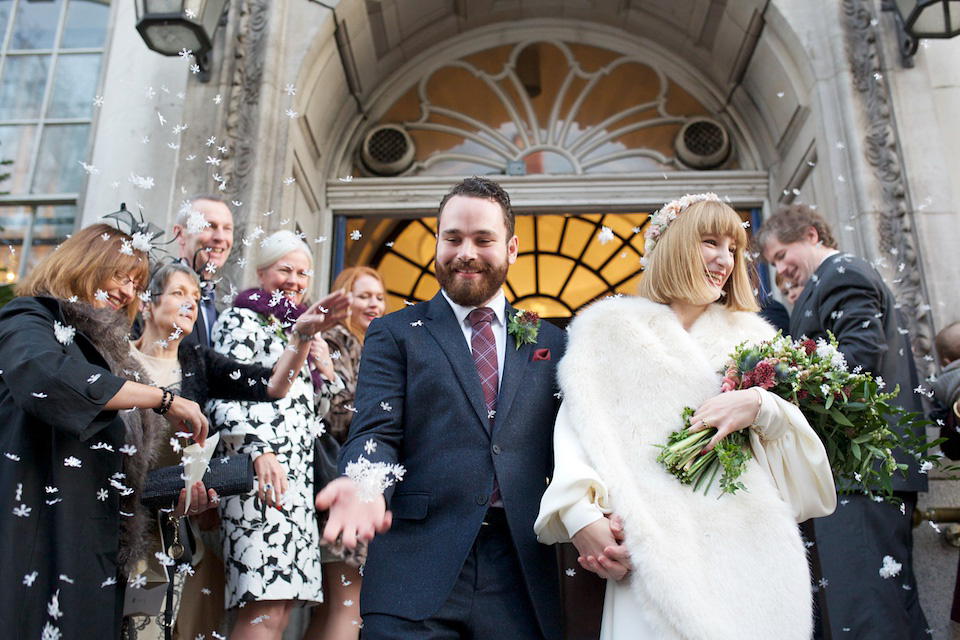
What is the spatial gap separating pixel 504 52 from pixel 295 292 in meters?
4.43

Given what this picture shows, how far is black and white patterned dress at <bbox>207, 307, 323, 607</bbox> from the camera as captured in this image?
3.77 m

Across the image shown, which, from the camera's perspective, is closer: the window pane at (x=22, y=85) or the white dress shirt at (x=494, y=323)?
the white dress shirt at (x=494, y=323)

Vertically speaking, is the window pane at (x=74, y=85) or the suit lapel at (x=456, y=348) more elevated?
the window pane at (x=74, y=85)

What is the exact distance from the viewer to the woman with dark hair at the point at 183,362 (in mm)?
3830

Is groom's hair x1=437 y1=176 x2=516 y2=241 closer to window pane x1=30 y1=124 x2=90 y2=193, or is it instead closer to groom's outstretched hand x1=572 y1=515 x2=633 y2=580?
groom's outstretched hand x1=572 y1=515 x2=633 y2=580

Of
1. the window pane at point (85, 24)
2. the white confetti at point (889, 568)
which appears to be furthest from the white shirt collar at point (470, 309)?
the window pane at point (85, 24)

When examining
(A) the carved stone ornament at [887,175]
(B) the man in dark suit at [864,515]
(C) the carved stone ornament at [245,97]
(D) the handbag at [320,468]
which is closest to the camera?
(B) the man in dark suit at [864,515]

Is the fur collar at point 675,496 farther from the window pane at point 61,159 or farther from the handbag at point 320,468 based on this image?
the window pane at point 61,159

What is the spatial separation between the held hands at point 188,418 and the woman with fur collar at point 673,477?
4.94ft

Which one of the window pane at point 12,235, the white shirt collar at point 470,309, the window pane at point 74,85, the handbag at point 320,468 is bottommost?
A: the handbag at point 320,468

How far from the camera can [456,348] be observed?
2918 mm

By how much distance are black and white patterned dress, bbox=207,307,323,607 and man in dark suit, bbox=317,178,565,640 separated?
4.10 feet

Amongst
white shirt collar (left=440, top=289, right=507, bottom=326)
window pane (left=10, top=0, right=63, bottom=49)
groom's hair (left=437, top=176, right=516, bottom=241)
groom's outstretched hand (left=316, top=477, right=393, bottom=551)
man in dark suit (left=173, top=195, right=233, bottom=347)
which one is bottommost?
groom's outstretched hand (left=316, top=477, right=393, bottom=551)

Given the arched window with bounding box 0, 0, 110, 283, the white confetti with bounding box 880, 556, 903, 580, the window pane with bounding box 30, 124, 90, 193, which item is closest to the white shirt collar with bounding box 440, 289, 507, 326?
the white confetti with bounding box 880, 556, 903, 580
